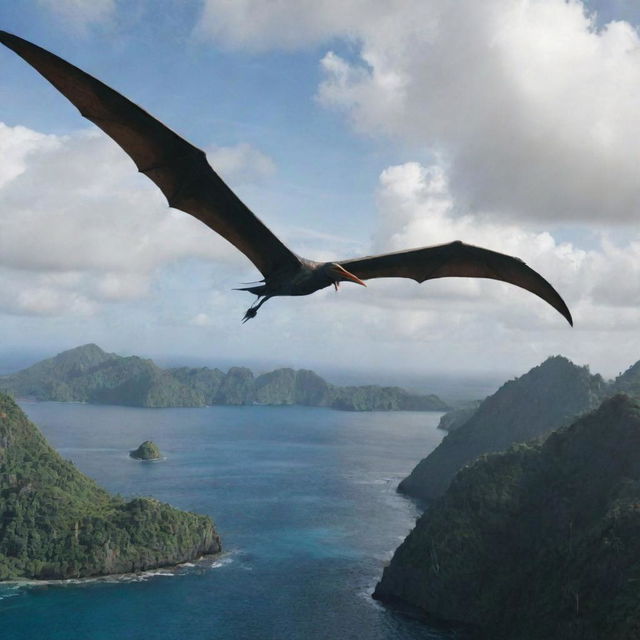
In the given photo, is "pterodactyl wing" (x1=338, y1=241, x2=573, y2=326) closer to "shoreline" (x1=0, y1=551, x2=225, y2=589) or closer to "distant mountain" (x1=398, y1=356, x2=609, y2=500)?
"shoreline" (x1=0, y1=551, x2=225, y2=589)

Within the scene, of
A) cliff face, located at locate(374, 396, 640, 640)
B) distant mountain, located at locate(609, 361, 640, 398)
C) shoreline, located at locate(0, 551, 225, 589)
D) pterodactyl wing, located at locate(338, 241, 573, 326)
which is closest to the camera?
pterodactyl wing, located at locate(338, 241, 573, 326)

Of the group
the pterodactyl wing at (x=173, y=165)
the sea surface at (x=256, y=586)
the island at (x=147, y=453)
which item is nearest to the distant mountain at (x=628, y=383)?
the sea surface at (x=256, y=586)

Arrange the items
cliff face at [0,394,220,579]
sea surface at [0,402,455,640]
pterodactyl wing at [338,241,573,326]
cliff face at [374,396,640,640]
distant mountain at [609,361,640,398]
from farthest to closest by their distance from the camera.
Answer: distant mountain at [609,361,640,398]
cliff face at [0,394,220,579]
sea surface at [0,402,455,640]
cliff face at [374,396,640,640]
pterodactyl wing at [338,241,573,326]

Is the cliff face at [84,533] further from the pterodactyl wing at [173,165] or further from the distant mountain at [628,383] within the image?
the distant mountain at [628,383]

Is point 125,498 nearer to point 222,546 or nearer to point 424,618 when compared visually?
point 222,546

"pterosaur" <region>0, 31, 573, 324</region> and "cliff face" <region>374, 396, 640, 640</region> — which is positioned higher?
"pterosaur" <region>0, 31, 573, 324</region>

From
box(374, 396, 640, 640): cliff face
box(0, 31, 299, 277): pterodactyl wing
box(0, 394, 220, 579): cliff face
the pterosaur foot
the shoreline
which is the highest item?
box(0, 31, 299, 277): pterodactyl wing

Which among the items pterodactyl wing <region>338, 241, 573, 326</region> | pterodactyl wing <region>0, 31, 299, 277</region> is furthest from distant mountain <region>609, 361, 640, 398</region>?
pterodactyl wing <region>0, 31, 299, 277</region>
